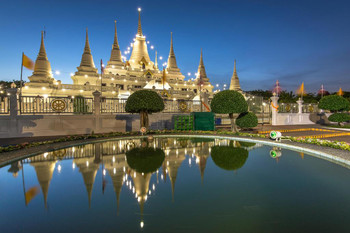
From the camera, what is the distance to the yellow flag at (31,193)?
4.36 meters

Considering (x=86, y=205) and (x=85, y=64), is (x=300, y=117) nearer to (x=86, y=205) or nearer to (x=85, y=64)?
(x=86, y=205)

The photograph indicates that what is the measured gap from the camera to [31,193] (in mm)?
4668

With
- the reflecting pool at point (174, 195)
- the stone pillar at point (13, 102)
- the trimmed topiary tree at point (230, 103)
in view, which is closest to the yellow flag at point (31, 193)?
the reflecting pool at point (174, 195)

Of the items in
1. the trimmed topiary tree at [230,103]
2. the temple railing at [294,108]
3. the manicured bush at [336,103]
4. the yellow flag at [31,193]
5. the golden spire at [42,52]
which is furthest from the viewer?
the golden spire at [42,52]

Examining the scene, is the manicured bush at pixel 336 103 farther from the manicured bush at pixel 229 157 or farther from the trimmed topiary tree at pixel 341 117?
the manicured bush at pixel 229 157

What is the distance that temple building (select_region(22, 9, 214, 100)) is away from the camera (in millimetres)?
29102

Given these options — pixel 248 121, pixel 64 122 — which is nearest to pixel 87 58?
pixel 64 122

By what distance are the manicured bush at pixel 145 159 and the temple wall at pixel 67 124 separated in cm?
751

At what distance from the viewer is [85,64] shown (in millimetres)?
36031

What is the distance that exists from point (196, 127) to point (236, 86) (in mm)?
41104

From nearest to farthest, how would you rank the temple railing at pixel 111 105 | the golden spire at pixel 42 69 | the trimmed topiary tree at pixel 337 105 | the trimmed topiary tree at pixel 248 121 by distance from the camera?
the trimmed topiary tree at pixel 248 121 < the temple railing at pixel 111 105 < the trimmed topiary tree at pixel 337 105 < the golden spire at pixel 42 69

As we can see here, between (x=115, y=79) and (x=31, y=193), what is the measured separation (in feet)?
114

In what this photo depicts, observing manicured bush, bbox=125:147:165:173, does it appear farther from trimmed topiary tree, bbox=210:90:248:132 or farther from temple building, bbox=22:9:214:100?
temple building, bbox=22:9:214:100

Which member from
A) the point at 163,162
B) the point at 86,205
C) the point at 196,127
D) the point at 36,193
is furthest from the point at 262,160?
the point at 196,127
